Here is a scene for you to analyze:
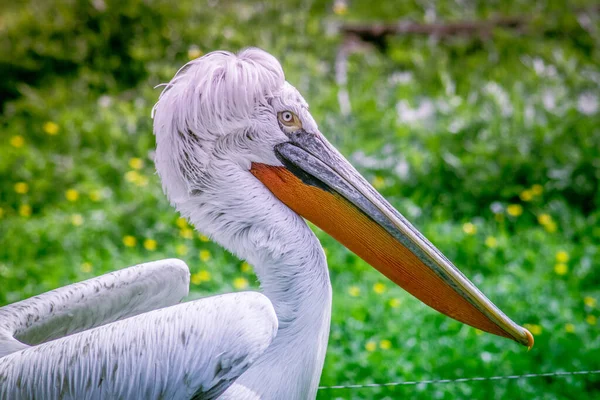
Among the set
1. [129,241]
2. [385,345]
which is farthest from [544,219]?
[129,241]

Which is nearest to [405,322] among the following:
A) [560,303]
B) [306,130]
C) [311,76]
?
[560,303]

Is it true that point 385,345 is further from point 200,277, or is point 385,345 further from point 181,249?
point 181,249

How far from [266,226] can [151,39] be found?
13.2 ft

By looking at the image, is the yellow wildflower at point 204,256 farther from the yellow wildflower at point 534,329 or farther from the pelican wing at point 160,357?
the pelican wing at point 160,357

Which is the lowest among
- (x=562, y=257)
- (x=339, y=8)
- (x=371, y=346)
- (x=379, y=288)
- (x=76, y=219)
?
(x=371, y=346)

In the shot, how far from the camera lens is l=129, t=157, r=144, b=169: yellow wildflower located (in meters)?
4.70

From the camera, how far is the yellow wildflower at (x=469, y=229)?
411 centimetres

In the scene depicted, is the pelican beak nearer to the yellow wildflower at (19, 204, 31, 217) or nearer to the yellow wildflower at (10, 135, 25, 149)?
the yellow wildflower at (19, 204, 31, 217)

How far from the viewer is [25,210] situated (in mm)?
4379

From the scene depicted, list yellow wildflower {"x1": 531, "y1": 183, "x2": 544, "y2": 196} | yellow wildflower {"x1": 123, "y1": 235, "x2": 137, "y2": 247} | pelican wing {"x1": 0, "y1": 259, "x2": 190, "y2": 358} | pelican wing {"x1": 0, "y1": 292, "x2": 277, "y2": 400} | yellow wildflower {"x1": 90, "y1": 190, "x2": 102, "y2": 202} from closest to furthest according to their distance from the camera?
pelican wing {"x1": 0, "y1": 292, "x2": 277, "y2": 400}
pelican wing {"x1": 0, "y1": 259, "x2": 190, "y2": 358}
yellow wildflower {"x1": 123, "y1": 235, "x2": 137, "y2": 247}
yellow wildflower {"x1": 531, "y1": 183, "x2": 544, "y2": 196}
yellow wildflower {"x1": 90, "y1": 190, "x2": 102, "y2": 202}

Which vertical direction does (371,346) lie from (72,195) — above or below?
below

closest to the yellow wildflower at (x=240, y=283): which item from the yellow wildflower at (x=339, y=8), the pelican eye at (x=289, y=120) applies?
the pelican eye at (x=289, y=120)

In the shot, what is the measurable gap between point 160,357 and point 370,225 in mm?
699

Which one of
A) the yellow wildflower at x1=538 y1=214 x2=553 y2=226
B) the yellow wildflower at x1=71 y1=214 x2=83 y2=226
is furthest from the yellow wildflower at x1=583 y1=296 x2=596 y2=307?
the yellow wildflower at x1=71 y1=214 x2=83 y2=226
